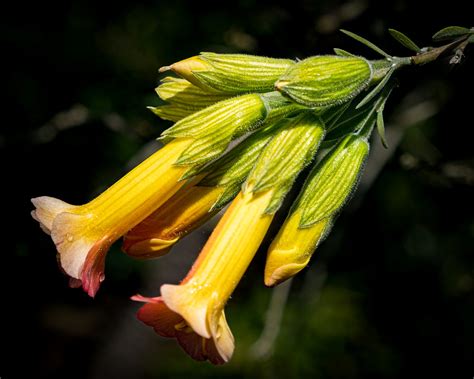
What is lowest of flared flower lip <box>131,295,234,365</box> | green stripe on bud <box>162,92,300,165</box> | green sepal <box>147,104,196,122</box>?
flared flower lip <box>131,295,234,365</box>

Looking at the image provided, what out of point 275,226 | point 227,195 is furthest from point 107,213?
point 275,226

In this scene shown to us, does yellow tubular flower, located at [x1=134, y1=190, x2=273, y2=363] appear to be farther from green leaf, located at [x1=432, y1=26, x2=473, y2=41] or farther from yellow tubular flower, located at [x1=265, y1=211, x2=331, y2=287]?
green leaf, located at [x1=432, y1=26, x2=473, y2=41]

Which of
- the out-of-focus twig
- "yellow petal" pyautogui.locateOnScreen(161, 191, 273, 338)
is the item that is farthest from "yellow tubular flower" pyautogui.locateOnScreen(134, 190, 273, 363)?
the out-of-focus twig

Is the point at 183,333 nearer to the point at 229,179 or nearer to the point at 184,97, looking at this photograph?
the point at 229,179

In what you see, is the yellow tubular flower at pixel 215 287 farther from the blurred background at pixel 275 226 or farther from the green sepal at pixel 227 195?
the blurred background at pixel 275 226

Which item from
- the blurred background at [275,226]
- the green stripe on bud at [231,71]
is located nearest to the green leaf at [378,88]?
the green stripe on bud at [231,71]
